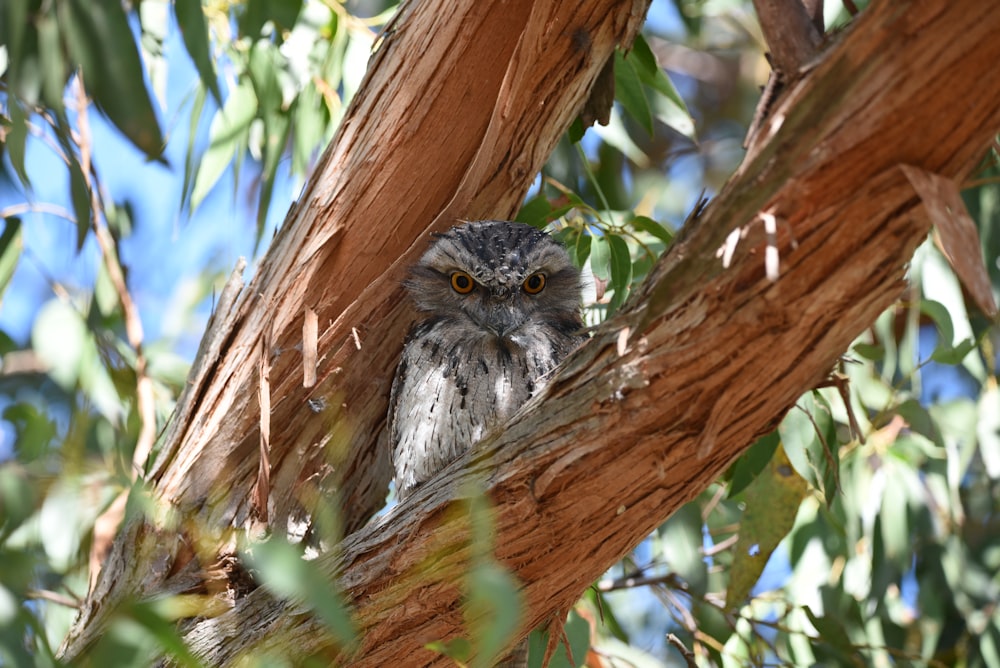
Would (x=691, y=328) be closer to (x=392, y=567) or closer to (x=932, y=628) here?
(x=392, y=567)

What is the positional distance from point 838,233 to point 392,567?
0.95 meters

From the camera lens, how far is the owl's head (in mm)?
2447

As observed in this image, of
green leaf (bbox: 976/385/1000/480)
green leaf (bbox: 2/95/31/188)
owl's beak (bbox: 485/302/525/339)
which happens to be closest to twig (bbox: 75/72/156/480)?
green leaf (bbox: 2/95/31/188)

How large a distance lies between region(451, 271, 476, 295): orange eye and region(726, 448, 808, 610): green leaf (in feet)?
2.97

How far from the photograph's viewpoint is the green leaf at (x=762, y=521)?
2.71 metres

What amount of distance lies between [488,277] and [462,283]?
98 millimetres

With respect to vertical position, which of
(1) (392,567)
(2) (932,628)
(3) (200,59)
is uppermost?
(3) (200,59)

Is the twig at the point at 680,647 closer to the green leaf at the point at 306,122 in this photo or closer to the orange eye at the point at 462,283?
the orange eye at the point at 462,283

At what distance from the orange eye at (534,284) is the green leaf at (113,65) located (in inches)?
45.2

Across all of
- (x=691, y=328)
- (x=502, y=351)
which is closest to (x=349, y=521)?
(x=502, y=351)

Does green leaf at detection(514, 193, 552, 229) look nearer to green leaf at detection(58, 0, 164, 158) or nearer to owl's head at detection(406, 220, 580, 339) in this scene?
owl's head at detection(406, 220, 580, 339)

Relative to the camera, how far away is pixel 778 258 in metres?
1.31

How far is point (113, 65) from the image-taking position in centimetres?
159

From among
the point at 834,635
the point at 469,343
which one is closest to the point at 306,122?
the point at 469,343
